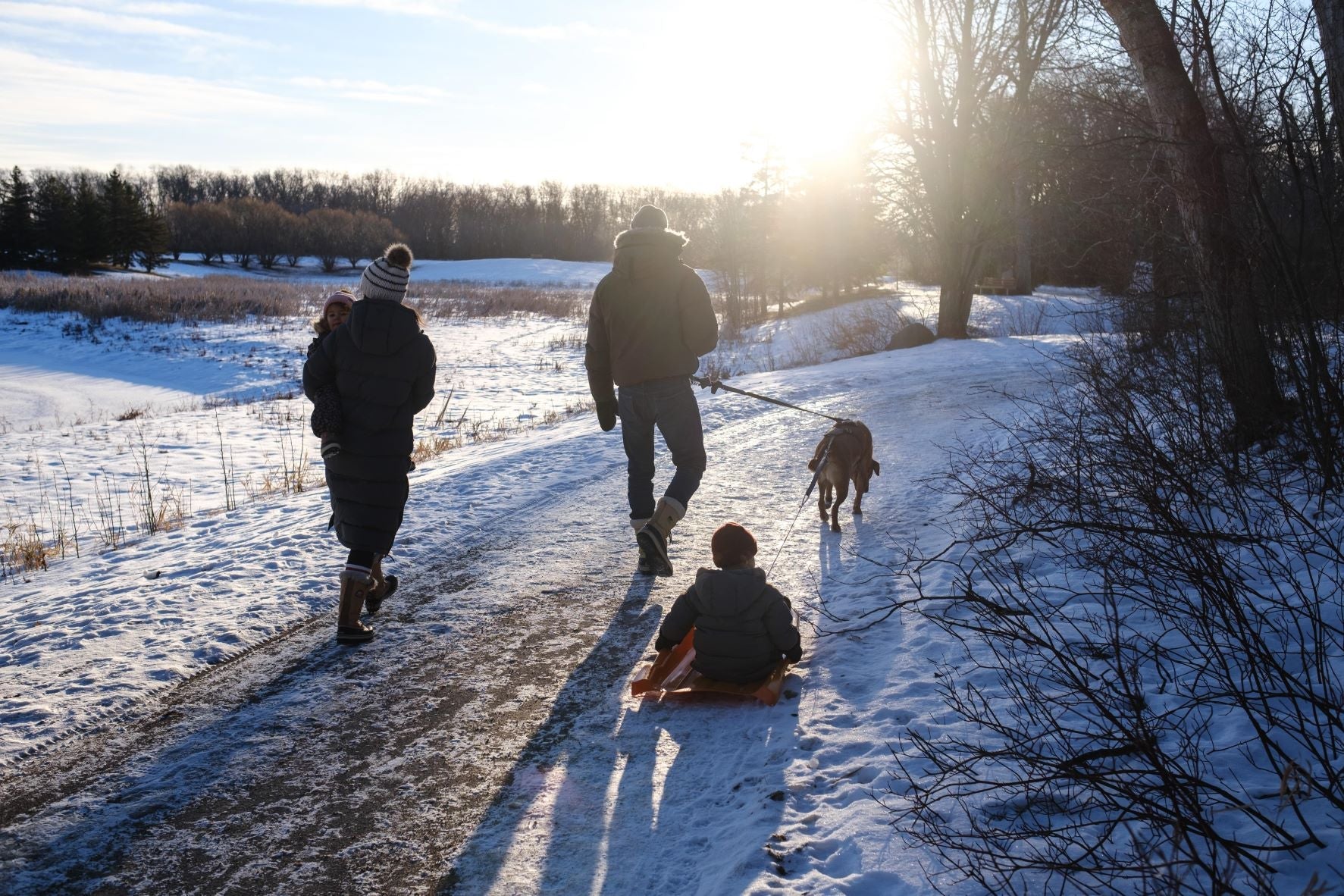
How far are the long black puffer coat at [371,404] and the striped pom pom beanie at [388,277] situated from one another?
56mm

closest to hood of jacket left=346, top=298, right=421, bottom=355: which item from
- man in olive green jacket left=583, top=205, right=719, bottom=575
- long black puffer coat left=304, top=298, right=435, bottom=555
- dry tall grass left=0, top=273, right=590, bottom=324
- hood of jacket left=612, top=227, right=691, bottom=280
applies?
long black puffer coat left=304, top=298, right=435, bottom=555

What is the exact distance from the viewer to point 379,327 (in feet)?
15.8

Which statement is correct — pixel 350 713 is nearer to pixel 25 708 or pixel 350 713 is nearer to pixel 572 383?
pixel 25 708

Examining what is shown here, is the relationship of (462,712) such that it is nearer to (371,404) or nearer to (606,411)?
(371,404)

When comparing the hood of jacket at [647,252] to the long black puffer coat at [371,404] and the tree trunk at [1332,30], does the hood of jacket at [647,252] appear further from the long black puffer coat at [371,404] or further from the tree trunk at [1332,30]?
the tree trunk at [1332,30]

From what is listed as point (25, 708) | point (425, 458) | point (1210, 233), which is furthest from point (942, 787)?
point (425, 458)

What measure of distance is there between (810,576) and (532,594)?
1.86m

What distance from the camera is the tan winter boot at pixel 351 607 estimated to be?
16.0 ft

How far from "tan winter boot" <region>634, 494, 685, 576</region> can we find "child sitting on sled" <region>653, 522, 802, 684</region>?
1517 millimetres

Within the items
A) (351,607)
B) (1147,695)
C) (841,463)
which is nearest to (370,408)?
(351,607)

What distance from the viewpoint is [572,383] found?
22219 mm

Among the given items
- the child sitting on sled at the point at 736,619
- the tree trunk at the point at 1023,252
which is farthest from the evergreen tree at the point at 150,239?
the child sitting on sled at the point at 736,619

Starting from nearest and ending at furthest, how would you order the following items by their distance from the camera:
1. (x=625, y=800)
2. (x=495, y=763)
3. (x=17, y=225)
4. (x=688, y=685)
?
1. (x=625, y=800)
2. (x=495, y=763)
3. (x=688, y=685)
4. (x=17, y=225)

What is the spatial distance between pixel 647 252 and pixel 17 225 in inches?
2947
